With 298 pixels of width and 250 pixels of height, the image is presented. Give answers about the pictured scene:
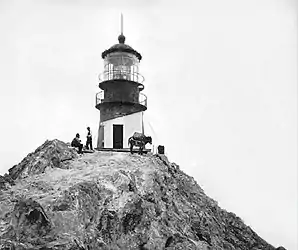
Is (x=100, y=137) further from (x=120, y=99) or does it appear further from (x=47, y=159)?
(x=47, y=159)

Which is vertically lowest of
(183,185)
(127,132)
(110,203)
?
(110,203)

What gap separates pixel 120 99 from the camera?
138 feet

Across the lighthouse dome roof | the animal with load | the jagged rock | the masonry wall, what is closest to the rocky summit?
the jagged rock

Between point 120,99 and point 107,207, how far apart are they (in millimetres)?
14732

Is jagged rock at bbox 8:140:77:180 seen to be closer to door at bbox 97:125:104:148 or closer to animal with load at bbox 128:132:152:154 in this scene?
animal with load at bbox 128:132:152:154

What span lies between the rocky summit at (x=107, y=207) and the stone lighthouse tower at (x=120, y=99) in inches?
224

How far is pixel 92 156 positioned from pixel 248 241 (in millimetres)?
11495

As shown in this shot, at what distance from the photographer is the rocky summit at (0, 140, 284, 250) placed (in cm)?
2608

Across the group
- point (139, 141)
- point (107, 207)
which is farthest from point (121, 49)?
point (107, 207)

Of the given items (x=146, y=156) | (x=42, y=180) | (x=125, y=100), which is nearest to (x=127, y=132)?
(x=125, y=100)

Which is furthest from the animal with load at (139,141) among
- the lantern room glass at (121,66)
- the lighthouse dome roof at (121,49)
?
the lighthouse dome roof at (121,49)

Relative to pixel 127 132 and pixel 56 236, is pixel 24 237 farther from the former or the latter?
pixel 127 132

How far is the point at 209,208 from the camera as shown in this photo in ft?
119

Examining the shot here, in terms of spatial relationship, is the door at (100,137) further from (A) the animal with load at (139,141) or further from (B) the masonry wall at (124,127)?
(A) the animal with load at (139,141)
